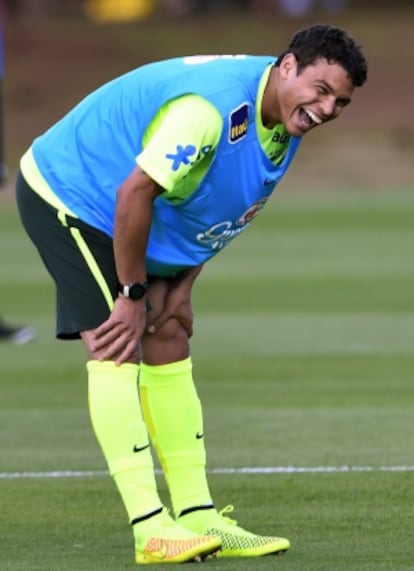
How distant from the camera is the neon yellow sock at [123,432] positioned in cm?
698

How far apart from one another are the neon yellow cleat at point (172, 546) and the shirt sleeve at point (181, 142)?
121cm

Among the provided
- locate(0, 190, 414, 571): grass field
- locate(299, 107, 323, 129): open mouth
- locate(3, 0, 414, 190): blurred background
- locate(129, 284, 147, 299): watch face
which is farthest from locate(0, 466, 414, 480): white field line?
locate(3, 0, 414, 190): blurred background

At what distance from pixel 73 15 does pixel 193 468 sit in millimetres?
48540

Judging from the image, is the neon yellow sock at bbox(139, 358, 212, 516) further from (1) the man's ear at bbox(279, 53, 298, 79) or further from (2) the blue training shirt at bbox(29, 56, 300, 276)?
(1) the man's ear at bbox(279, 53, 298, 79)

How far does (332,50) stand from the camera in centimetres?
677

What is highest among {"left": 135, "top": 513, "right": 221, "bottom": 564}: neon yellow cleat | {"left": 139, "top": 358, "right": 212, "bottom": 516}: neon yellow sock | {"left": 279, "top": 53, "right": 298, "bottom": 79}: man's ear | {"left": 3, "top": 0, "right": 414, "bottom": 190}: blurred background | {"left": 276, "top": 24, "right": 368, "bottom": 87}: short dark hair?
{"left": 276, "top": 24, "right": 368, "bottom": 87}: short dark hair

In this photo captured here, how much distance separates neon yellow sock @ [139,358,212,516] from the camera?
24.0 feet

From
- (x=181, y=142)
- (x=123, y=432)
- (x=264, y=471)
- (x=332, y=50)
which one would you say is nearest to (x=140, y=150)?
(x=181, y=142)

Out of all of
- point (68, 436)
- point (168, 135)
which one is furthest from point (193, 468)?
point (68, 436)

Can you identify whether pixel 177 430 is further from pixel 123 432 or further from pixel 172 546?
pixel 172 546

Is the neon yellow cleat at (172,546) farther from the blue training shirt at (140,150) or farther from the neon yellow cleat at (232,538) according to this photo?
the blue training shirt at (140,150)

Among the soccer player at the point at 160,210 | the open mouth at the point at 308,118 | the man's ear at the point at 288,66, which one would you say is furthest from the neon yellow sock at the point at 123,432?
the man's ear at the point at 288,66

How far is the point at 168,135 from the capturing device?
22.0 ft

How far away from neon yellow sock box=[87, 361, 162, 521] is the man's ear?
116 cm
